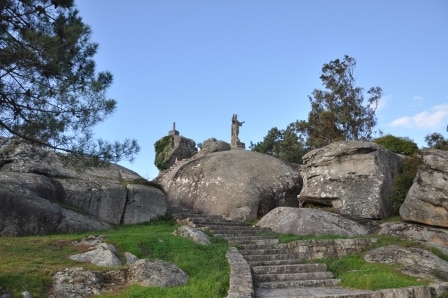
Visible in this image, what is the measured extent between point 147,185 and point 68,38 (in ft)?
35.5

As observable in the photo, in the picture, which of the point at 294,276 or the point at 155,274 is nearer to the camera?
the point at 155,274

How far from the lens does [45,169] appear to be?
1853cm

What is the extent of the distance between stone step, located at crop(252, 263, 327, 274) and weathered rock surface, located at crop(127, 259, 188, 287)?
2.25 meters

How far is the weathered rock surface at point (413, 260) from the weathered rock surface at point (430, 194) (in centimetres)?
476

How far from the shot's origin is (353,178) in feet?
63.9

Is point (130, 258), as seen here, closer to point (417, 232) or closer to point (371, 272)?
point (371, 272)

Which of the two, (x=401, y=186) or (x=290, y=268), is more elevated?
(x=401, y=186)

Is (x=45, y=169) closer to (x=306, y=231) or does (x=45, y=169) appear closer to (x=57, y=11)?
(x=57, y=11)

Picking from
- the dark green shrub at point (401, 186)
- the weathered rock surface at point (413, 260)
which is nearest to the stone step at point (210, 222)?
the dark green shrub at point (401, 186)

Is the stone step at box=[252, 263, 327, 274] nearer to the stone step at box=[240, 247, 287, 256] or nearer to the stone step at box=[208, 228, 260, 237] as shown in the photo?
the stone step at box=[240, 247, 287, 256]

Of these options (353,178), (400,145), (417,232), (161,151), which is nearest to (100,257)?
(417,232)

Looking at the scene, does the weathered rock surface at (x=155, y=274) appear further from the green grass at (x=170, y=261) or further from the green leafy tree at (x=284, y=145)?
the green leafy tree at (x=284, y=145)

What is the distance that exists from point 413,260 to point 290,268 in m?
3.26

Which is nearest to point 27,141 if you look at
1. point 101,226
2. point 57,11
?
point 57,11
